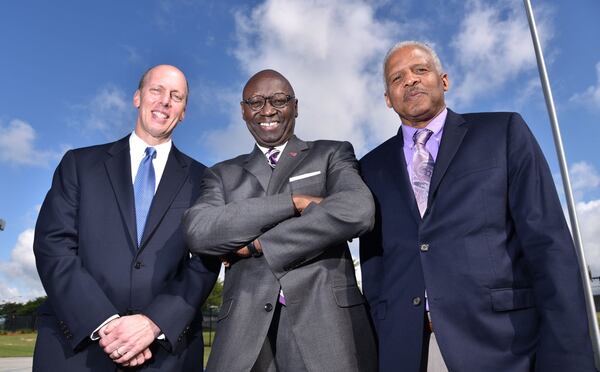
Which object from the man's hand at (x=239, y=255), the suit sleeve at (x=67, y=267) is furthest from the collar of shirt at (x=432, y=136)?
the suit sleeve at (x=67, y=267)

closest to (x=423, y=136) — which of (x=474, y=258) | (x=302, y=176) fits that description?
(x=302, y=176)

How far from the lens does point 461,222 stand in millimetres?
3043

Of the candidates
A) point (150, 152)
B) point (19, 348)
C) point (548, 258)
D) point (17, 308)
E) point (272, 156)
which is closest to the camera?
point (548, 258)

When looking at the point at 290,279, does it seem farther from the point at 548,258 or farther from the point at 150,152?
the point at 150,152

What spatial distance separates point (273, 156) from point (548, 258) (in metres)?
1.96

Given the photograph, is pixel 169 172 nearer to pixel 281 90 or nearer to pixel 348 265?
pixel 281 90

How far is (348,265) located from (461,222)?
0.77m

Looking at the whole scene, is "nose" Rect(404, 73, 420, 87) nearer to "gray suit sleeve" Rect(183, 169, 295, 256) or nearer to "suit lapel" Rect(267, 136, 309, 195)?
"suit lapel" Rect(267, 136, 309, 195)

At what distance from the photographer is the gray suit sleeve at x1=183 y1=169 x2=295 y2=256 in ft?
10.3

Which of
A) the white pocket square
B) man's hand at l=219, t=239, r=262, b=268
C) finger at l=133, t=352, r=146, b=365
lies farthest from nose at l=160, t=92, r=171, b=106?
finger at l=133, t=352, r=146, b=365

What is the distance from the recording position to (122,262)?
368 centimetres

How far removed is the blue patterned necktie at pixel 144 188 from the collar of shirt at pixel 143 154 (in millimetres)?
56

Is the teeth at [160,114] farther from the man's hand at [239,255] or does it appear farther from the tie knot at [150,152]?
the man's hand at [239,255]

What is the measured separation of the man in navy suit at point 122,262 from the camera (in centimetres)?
343
